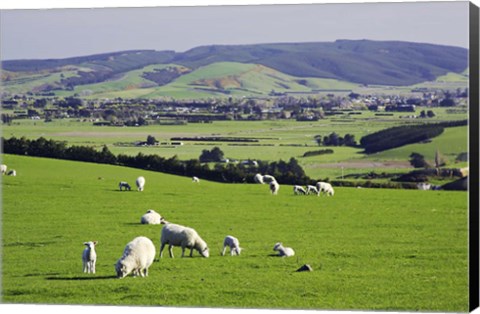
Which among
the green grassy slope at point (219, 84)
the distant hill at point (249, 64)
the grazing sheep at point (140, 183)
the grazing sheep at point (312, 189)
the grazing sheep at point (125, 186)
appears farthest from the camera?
the grazing sheep at point (125, 186)

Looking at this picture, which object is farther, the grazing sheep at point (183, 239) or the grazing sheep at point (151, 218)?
the grazing sheep at point (151, 218)

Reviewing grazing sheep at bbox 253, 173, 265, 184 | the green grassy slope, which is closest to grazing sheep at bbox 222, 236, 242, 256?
grazing sheep at bbox 253, 173, 265, 184

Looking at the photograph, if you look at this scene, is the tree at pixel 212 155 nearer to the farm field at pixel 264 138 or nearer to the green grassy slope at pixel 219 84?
the farm field at pixel 264 138

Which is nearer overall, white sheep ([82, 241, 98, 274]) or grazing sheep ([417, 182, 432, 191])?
white sheep ([82, 241, 98, 274])

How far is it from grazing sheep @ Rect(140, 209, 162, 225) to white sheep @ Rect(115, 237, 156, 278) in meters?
1.96

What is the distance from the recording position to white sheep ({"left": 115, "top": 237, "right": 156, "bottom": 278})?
2059 cm

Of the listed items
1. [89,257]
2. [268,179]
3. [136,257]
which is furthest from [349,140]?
[89,257]

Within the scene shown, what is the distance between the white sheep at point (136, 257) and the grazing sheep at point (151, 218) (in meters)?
1.96

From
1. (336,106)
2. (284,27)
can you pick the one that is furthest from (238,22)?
(336,106)

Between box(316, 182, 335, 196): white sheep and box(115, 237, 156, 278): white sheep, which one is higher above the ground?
box(316, 182, 335, 196): white sheep

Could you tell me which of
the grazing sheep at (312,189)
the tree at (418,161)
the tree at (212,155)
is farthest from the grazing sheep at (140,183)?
the tree at (418,161)

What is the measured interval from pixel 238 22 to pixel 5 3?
168 inches

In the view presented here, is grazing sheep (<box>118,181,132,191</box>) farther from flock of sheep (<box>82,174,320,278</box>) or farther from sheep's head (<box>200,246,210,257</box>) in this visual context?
sheep's head (<box>200,246,210,257</box>)

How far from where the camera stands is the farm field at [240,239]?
2009 cm
